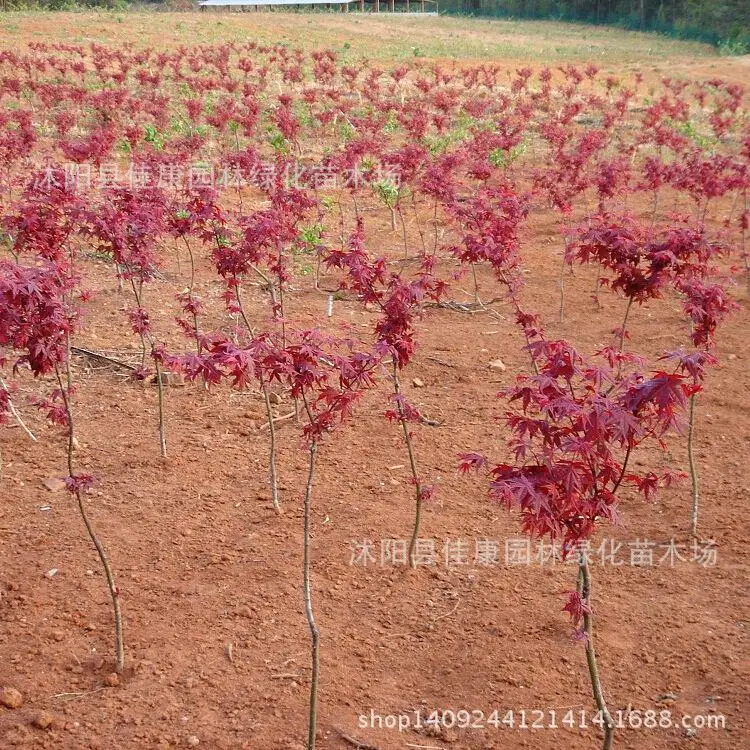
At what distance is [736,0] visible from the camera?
43750 mm

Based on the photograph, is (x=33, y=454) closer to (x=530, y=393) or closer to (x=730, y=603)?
(x=530, y=393)

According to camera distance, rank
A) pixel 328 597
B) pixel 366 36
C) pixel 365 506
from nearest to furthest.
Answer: pixel 328 597, pixel 365 506, pixel 366 36

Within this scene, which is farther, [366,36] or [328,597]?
[366,36]

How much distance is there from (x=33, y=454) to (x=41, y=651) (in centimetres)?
196

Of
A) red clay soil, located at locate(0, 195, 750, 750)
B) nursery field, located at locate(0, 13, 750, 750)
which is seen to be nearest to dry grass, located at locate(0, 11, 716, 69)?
nursery field, located at locate(0, 13, 750, 750)

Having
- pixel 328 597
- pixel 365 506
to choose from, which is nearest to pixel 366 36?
pixel 365 506

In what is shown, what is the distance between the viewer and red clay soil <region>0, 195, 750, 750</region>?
3.57 meters

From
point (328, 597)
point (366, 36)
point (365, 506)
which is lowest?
point (328, 597)

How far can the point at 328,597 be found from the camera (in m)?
4.30

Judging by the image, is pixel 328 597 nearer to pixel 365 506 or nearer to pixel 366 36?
pixel 365 506

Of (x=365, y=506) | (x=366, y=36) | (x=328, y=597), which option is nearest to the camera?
(x=328, y=597)

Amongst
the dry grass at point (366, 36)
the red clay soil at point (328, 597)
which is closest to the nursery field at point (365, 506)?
the red clay soil at point (328, 597)

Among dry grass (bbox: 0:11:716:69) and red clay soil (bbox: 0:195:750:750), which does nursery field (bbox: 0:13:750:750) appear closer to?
red clay soil (bbox: 0:195:750:750)

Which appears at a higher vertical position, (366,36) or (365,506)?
(366,36)
